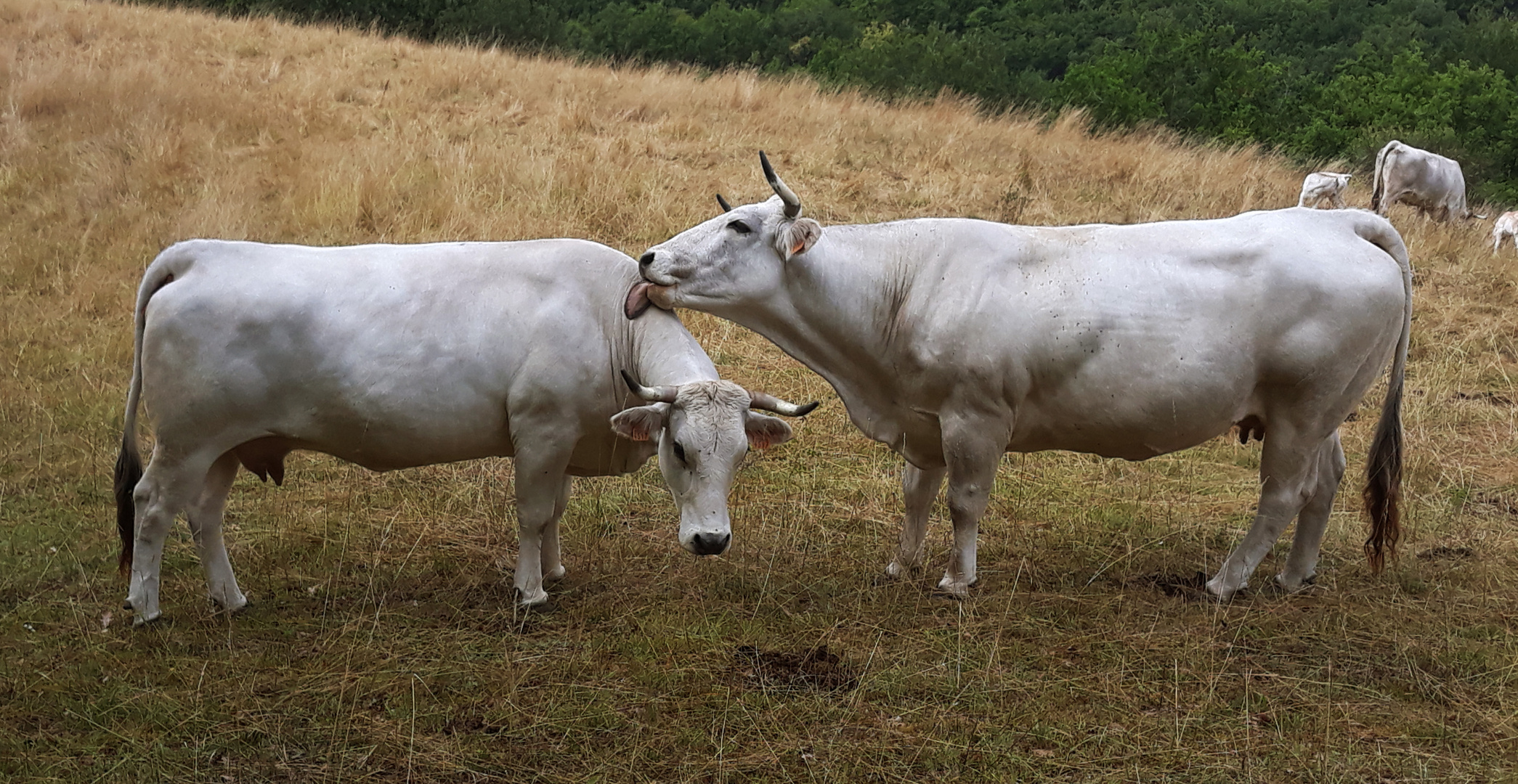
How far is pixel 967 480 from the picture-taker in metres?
6.26

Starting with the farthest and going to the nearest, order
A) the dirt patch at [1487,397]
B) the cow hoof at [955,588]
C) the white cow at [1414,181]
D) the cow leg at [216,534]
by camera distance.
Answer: the white cow at [1414,181], the dirt patch at [1487,397], the cow hoof at [955,588], the cow leg at [216,534]

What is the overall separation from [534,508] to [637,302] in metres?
1.13

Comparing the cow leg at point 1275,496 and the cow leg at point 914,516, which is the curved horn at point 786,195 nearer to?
the cow leg at point 914,516

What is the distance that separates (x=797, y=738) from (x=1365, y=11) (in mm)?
58700

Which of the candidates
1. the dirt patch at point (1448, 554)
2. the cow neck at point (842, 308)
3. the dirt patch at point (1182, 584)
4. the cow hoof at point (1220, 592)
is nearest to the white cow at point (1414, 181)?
the dirt patch at point (1448, 554)

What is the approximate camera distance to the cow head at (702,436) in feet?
18.0

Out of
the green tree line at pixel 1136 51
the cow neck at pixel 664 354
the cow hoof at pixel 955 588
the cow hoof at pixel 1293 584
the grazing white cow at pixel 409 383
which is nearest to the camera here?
the grazing white cow at pixel 409 383

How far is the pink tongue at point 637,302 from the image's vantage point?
6.10 metres

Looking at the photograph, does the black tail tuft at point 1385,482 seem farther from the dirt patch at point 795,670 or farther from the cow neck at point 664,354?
the cow neck at point 664,354

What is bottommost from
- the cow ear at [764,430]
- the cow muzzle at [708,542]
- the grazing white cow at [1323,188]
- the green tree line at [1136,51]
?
the green tree line at [1136,51]

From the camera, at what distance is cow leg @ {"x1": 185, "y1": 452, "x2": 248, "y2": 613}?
6.00 meters

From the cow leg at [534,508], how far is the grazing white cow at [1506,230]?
1572 cm

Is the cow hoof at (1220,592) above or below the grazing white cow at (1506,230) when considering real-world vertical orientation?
above

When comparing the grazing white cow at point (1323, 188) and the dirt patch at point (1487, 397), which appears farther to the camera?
the grazing white cow at point (1323, 188)
